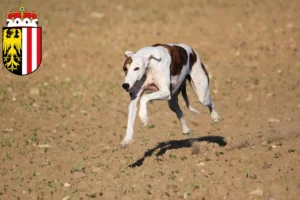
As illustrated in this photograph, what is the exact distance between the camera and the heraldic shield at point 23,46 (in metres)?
13.3

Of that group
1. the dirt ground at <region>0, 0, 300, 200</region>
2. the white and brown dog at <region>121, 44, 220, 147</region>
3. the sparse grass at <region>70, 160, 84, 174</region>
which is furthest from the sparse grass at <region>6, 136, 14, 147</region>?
the white and brown dog at <region>121, 44, 220, 147</region>

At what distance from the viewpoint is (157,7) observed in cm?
2206

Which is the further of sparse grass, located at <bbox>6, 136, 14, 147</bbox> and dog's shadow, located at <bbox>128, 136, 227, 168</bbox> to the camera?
sparse grass, located at <bbox>6, 136, 14, 147</bbox>

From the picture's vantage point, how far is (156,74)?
8.56m

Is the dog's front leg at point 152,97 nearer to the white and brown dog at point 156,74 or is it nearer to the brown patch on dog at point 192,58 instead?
the white and brown dog at point 156,74

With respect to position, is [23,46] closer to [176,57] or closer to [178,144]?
[178,144]

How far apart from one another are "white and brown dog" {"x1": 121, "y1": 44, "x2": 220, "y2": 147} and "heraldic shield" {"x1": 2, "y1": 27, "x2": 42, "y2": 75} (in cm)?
486

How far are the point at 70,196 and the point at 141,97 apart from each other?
1.69 meters

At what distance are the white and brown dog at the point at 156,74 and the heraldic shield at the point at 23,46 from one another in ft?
15.9

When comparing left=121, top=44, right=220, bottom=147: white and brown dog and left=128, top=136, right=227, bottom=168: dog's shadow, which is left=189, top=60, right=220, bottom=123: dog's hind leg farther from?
left=128, top=136, right=227, bottom=168: dog's shadow

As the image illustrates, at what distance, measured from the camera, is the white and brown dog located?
815cm

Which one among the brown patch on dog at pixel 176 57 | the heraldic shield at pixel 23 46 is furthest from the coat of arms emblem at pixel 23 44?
the brown patch on dog at pixel 176 57

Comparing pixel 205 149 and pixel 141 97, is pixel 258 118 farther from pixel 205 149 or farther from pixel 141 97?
pixel 141 97

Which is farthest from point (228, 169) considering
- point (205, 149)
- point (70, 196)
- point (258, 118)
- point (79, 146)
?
point (258, 118)
